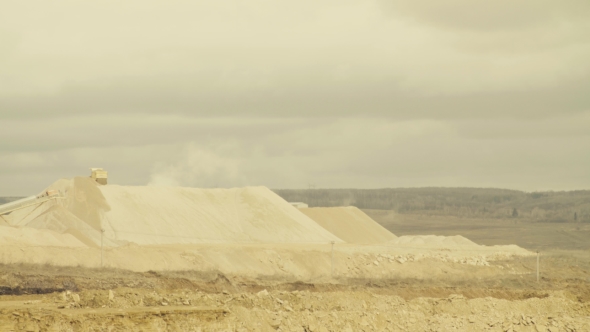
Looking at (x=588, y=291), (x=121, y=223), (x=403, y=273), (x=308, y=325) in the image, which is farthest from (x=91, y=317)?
(x=121, y=223)

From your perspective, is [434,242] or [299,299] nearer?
[299,299]

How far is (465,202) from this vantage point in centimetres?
13912

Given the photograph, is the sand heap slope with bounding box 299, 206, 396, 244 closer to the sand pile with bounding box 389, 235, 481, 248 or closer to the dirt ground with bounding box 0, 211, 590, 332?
the sand pile with bounding box 389, 235, 481, 248

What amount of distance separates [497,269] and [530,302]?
67.1 ft

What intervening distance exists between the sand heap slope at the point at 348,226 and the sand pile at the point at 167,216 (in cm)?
624

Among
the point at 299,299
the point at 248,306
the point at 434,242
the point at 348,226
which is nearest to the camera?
the point at 248,306

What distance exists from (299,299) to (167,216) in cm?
4070

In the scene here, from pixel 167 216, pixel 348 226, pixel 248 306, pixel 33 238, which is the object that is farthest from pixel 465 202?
pixel 248 306

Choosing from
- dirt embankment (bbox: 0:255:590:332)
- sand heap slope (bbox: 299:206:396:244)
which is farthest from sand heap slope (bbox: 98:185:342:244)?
dirt embankment (bbox: 0:255:590:332)

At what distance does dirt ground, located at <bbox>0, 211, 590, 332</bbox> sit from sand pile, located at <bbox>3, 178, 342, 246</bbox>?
16.8 metres

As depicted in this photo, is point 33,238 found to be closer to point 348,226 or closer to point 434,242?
point 434,242

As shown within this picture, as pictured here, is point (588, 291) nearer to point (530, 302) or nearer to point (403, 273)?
point (530, 302)

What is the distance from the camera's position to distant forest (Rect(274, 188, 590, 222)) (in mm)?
125812

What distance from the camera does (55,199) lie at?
62.9 metres
